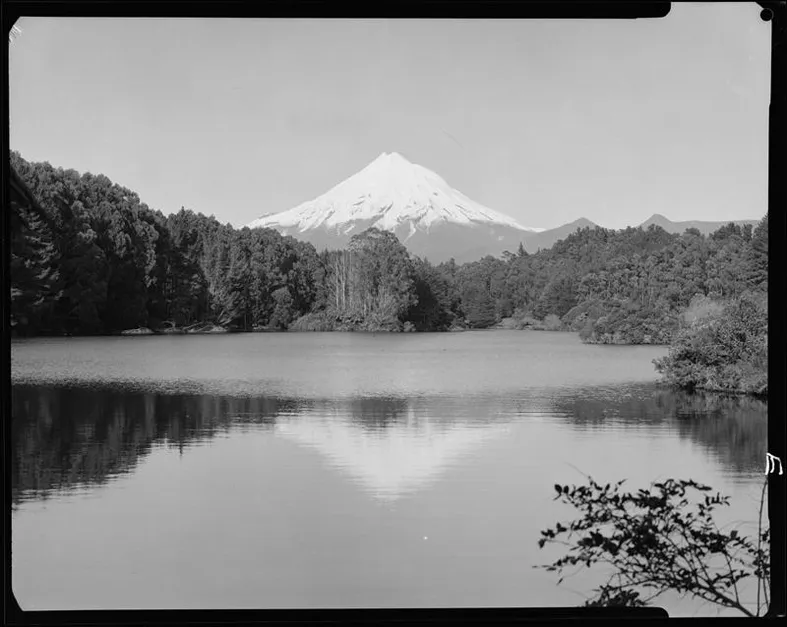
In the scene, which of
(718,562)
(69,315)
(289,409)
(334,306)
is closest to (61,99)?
(69,315)

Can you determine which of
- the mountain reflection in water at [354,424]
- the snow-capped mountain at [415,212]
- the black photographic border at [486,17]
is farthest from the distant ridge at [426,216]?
the black photographic border at [486,17]

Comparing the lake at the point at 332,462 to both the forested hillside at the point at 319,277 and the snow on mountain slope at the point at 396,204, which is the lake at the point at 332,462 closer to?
the forested hillside at the point at 319,277

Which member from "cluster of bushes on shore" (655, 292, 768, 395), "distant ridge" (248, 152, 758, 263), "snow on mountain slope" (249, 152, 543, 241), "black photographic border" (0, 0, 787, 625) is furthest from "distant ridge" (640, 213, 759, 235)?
"black photographic border" (0, 0, 787, 625)

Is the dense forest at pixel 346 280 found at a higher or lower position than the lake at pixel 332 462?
higher

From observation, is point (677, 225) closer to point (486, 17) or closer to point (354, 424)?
point (354, 424)

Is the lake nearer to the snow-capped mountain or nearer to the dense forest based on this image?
the dense forest

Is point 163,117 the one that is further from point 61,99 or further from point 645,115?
point 645,115
